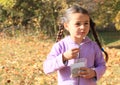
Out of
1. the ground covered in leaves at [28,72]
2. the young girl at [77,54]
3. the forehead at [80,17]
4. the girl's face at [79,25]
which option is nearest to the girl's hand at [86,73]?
the young girl at [77,54]

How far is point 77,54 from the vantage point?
115 inches

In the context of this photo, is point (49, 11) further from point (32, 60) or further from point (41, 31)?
point (32, 60)

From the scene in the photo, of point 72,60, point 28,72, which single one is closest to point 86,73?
point 72,60

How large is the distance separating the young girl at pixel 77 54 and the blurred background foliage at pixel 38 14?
12.3 meters

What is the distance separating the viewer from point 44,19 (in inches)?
631

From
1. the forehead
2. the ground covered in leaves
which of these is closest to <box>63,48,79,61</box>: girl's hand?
the forehead

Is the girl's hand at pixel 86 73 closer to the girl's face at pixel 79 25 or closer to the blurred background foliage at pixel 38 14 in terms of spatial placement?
Answer: the girl's face at pixel 79 25

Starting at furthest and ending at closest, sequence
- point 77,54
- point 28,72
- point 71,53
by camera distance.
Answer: point 28,72
point 77,54
point 71,53

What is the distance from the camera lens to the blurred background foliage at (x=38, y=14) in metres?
15.7

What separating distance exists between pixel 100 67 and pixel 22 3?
43.9ft

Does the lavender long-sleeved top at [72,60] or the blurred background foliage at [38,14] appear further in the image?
the blurred background foliage at [38,14]

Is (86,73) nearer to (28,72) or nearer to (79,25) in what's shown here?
(79,25)

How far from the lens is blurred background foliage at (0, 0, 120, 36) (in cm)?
1573

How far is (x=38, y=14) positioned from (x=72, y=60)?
13.2m
